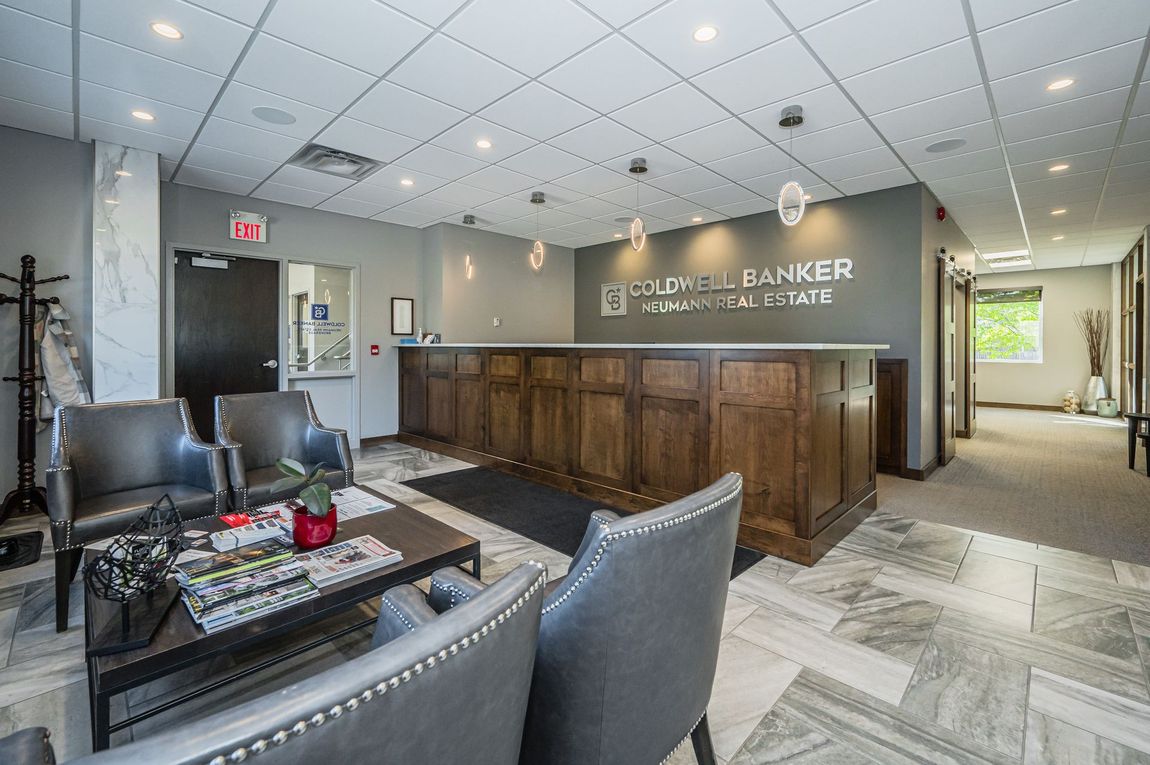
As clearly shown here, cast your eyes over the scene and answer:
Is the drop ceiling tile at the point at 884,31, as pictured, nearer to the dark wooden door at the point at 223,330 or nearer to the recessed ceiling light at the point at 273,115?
the recessed ceiling light at the point at 273,115

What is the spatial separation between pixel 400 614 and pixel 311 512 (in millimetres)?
1226

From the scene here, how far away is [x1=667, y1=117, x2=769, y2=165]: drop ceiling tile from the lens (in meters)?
4.08

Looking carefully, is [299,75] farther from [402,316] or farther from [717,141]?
[402,316]

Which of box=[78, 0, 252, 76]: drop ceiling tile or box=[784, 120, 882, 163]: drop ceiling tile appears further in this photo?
box=[784, 120, 882, 163]: drop ceiling tile

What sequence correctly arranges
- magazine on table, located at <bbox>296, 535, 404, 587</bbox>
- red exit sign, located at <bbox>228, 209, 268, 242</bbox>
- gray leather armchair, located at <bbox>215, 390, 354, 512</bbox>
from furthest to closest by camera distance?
red exit sign, located at <bbox>228, 209, 268, 242</bbox>
gray leather armchair, located at <bbox>215, 390, 354, 512</bbox>
magazine on table, located at <bbox>296, 535, 404, 587</bbox>

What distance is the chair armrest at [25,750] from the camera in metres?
0.71

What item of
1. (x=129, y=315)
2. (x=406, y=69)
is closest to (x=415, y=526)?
(x=406, y=69)

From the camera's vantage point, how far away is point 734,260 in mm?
6715

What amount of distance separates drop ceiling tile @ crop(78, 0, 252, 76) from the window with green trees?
42.0ft

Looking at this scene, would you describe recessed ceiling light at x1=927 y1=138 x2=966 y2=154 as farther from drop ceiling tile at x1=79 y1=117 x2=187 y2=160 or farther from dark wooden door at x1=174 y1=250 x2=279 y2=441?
dark wooden door at x1=174 y1=250 x2=279 y2=441

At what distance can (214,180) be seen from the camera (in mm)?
5285

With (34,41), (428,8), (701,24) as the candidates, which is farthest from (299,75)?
(701,24)

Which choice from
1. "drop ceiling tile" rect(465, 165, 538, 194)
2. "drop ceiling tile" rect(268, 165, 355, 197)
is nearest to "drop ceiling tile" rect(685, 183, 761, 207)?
"drop ceiling tile" rect(465, 165, 538, 194)

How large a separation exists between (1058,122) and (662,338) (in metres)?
4.46
